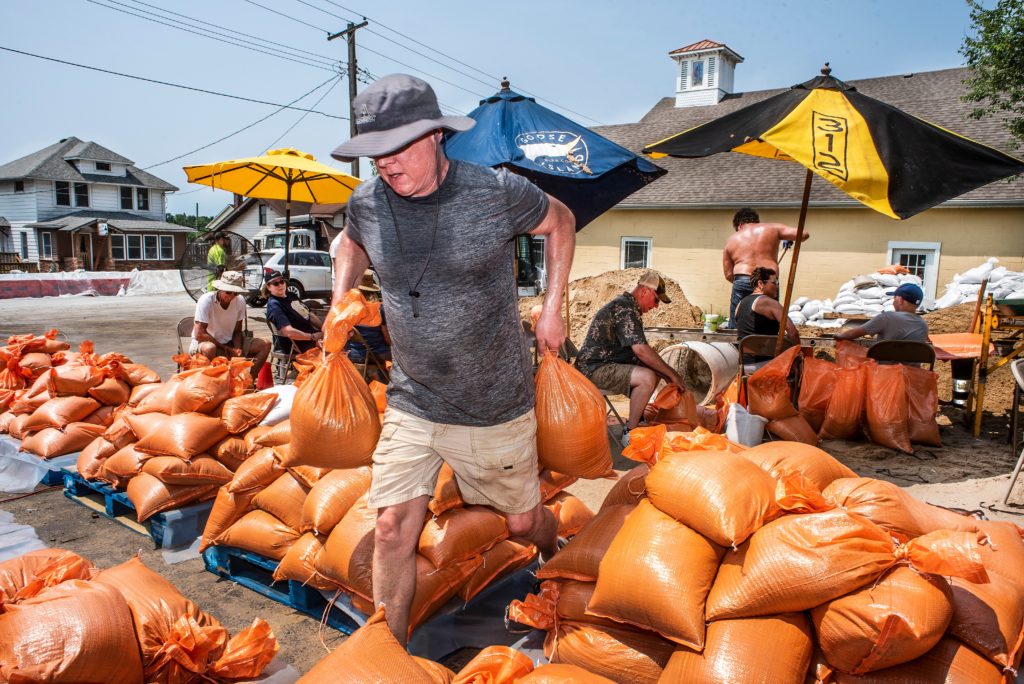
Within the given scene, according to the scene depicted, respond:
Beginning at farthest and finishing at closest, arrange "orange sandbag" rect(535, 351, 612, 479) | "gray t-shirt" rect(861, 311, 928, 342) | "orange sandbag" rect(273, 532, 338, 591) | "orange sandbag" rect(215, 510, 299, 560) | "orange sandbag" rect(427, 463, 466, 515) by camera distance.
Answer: "gray t-shirt" rect(861, 311, 928, 342), "orange sandbag" rect(215, 510, 299, 560), "orange sandbag" rect(273, 532, 338, 591), "orange sandbag" rect(427, 463, 466, 515), "orange sandbag" rect(535, 351, 612, 479)

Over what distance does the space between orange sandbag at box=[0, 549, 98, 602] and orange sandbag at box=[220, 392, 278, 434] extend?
1494 mm

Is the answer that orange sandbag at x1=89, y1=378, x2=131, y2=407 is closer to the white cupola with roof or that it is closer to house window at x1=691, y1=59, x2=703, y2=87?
the white cupola with roof

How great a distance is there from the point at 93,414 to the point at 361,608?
328cm

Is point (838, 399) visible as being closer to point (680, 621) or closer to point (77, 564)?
point (680, 621)

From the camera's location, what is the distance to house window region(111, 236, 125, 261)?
33625 mm

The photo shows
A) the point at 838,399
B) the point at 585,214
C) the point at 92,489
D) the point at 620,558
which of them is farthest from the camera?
the point at 585,214

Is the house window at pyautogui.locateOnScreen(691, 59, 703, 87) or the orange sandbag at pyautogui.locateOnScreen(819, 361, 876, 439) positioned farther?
the house window at pyautogui.locateOnScreen(691, 59, 703, 87)

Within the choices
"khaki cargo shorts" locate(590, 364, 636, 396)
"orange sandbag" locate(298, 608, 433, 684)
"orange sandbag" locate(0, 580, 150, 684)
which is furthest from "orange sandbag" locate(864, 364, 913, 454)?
"orange sandbag" locate(0, 580, 150, 684)

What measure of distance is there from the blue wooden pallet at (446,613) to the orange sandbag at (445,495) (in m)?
0.36

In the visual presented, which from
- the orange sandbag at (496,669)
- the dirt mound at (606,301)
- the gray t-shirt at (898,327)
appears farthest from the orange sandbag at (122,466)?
the dirt mound at (606,301)

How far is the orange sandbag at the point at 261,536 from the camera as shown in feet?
9.40

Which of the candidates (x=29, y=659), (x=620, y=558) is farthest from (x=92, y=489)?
(x=620, y=558)

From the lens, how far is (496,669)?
1.58m

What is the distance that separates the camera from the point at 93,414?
468cm
